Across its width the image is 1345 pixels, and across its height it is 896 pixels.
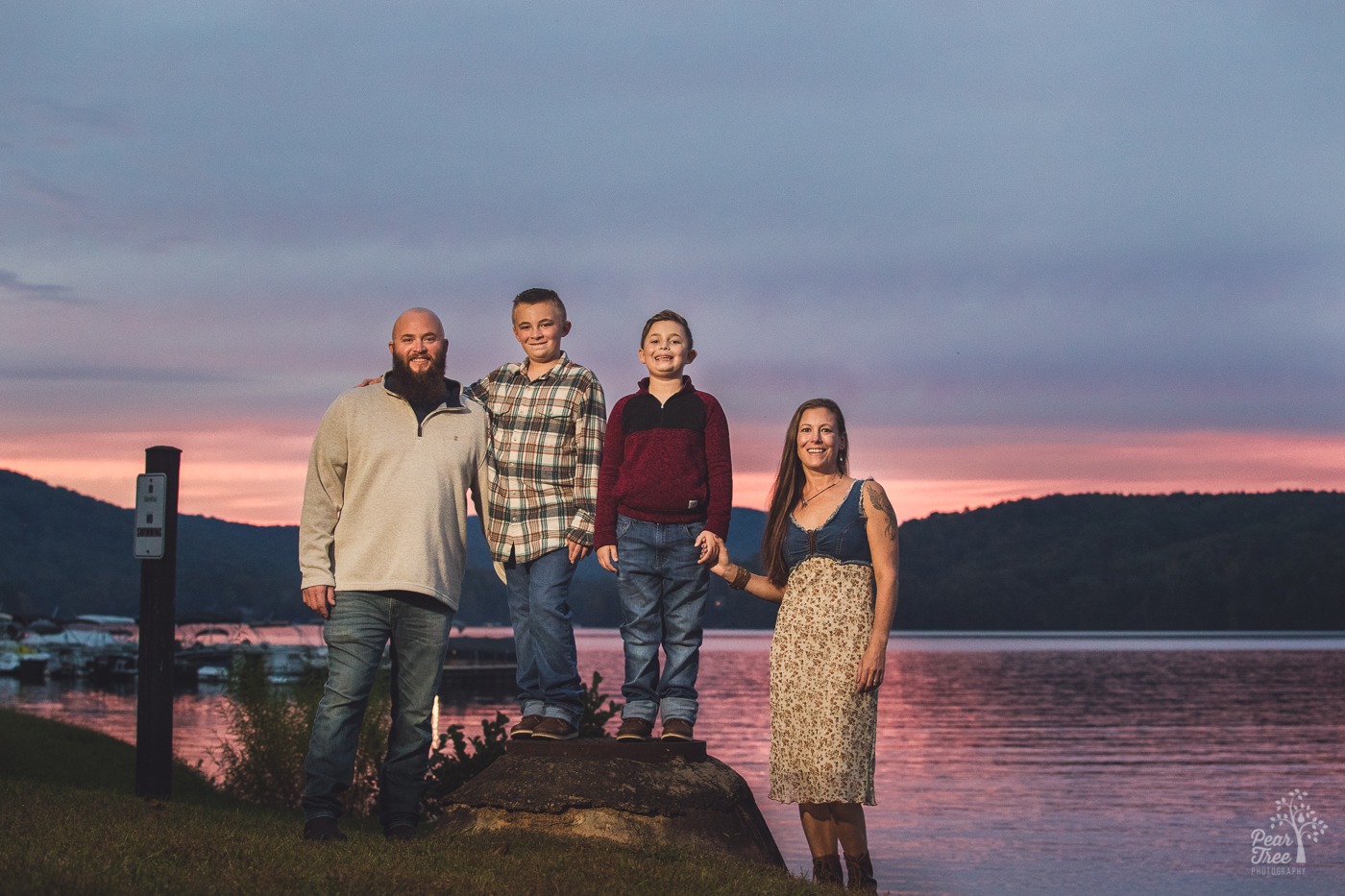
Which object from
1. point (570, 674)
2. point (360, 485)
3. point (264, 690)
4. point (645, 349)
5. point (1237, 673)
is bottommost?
point (1237, 673)

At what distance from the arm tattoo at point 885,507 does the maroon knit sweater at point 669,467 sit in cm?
79

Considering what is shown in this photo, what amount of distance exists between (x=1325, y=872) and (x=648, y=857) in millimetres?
26895

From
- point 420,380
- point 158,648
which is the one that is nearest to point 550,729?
point 420,380

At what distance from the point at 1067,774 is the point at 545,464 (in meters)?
41.3

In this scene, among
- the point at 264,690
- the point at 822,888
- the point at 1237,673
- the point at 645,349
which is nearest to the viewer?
the point at 822,888

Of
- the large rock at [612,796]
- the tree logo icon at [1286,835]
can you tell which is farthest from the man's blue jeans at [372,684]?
the tree logo icon at [1286,835]

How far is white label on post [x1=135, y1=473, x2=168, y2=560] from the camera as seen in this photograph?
9648mm

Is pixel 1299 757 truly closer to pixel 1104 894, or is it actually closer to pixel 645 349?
pixel 1104 894

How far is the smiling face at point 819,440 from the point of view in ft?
25.2

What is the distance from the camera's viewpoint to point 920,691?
93.9 meters

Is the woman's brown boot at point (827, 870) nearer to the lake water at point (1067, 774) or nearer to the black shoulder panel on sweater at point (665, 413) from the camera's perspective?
the black shoulder panel on sweater at point (665, 413)

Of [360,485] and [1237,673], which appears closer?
[360,485]

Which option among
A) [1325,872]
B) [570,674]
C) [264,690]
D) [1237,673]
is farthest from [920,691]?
[570,674]

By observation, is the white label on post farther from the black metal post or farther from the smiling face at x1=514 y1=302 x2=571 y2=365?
the smiling face at x1=514 y1=302 x2=571 y2=365
